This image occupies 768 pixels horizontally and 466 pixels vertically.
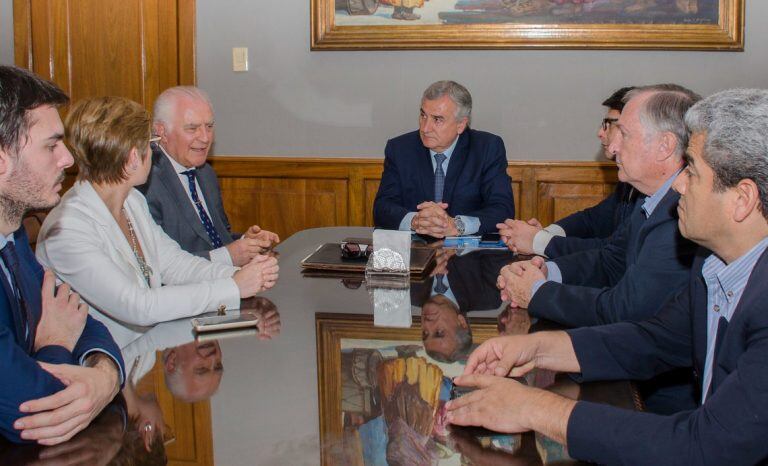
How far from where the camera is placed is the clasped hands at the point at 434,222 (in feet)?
12.2

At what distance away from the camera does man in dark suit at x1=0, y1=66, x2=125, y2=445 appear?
1.51 m

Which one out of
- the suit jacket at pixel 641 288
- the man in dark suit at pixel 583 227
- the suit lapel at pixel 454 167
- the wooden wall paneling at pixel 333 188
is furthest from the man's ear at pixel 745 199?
the wooden wall paneling at pixel 333 188

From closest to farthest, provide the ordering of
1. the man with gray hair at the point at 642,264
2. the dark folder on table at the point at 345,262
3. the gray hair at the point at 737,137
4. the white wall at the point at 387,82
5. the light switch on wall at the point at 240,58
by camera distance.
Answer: the gray hair at the point at 737,137
the man with gray hair at the point at 642,264
the dark folder on table at the point at 345,262
the white wall at the point at 387,82
the light switch on wall at the point at 240,58

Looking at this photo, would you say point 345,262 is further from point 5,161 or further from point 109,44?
point 109,44

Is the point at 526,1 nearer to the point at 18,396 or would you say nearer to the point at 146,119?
the point at 146,119

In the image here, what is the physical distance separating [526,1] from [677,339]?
353 centimetres

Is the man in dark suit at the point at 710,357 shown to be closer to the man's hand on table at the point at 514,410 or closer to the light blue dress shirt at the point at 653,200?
the man's hand on table at the point at 514,410

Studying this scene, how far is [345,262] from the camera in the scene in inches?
118

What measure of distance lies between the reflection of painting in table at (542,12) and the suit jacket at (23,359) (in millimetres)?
3700

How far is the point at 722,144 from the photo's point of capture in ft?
5.12

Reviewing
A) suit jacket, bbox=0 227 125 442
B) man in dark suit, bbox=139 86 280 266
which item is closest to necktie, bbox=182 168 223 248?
man in dark suit, bbox=139 86 280 266

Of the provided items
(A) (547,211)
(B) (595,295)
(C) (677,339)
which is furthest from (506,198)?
(C) (677,339)

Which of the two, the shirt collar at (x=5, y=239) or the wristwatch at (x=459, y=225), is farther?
the wristwatch at (x=459, y=225)

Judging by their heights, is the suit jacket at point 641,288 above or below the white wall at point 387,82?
below
